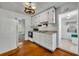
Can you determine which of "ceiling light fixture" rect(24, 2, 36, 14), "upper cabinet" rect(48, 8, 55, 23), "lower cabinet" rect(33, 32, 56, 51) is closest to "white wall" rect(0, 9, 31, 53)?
"ceiling light fixture" rect(24, 2, 36, 14)

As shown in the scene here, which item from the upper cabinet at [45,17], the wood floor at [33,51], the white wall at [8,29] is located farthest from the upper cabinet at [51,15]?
the wood floor at [33,51]

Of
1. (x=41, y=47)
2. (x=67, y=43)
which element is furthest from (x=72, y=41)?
(x=41, y=47)

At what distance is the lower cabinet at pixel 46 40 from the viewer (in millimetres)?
1301

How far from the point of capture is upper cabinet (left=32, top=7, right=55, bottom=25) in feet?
4.08

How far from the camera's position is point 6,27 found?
1202 mm

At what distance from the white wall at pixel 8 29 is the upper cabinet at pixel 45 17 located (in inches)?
5.0

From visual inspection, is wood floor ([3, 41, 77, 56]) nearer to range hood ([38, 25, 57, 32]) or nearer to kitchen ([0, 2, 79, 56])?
kitchen ([0, 2, 79, 56])

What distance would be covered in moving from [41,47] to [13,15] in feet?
2.50

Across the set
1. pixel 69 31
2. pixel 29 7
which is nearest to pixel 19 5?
pixel 29 7

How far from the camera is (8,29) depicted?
48.3 inches

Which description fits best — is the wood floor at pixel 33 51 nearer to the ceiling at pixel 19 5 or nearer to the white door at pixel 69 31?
the white door at pixel 69 31

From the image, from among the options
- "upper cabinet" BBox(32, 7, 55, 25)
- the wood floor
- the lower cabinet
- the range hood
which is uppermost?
"upper cabinet" BBox(32, 7, 55, 25)

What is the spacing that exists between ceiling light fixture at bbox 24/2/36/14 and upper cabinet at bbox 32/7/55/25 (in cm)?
12

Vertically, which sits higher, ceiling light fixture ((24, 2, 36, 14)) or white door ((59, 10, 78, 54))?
ceiling light fixture ((24, 2, 36, 14))
